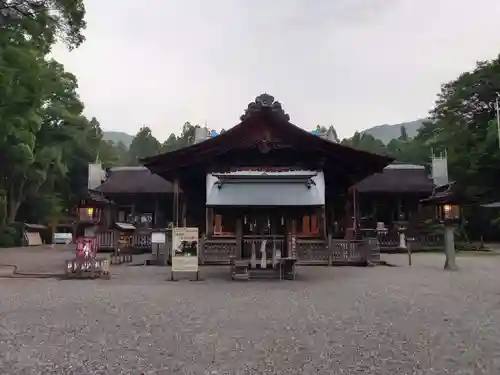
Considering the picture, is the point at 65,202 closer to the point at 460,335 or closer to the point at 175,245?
the point at 175,245

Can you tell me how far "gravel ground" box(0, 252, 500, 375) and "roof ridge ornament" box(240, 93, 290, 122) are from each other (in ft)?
23.5

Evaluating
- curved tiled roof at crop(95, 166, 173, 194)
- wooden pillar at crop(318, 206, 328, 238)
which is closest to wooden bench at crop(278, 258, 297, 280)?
wooden pillar at crop(318, 206, 328, 238)

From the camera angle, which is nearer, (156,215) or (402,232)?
(402,232)

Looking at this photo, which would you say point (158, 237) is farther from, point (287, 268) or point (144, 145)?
point (144, 145)

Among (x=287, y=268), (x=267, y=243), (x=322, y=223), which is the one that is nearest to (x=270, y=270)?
(x=287, y=268)

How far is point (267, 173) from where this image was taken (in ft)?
50.6

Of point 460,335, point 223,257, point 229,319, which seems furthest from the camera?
point 223,257

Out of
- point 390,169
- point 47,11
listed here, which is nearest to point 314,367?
point 47,11

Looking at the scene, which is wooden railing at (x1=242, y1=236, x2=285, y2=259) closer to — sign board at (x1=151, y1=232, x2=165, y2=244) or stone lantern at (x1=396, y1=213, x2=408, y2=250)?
sign board at (x1=151, y1=232, x2=165, y2=244)

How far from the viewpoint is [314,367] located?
4.40 m

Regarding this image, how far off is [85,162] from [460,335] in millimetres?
38747

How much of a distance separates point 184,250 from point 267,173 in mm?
4192

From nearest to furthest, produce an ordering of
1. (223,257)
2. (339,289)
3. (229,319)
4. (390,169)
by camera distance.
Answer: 1. (229,319)
2. (339,289)
3. (223,257)
4. (390,169)

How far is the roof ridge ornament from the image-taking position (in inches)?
638
